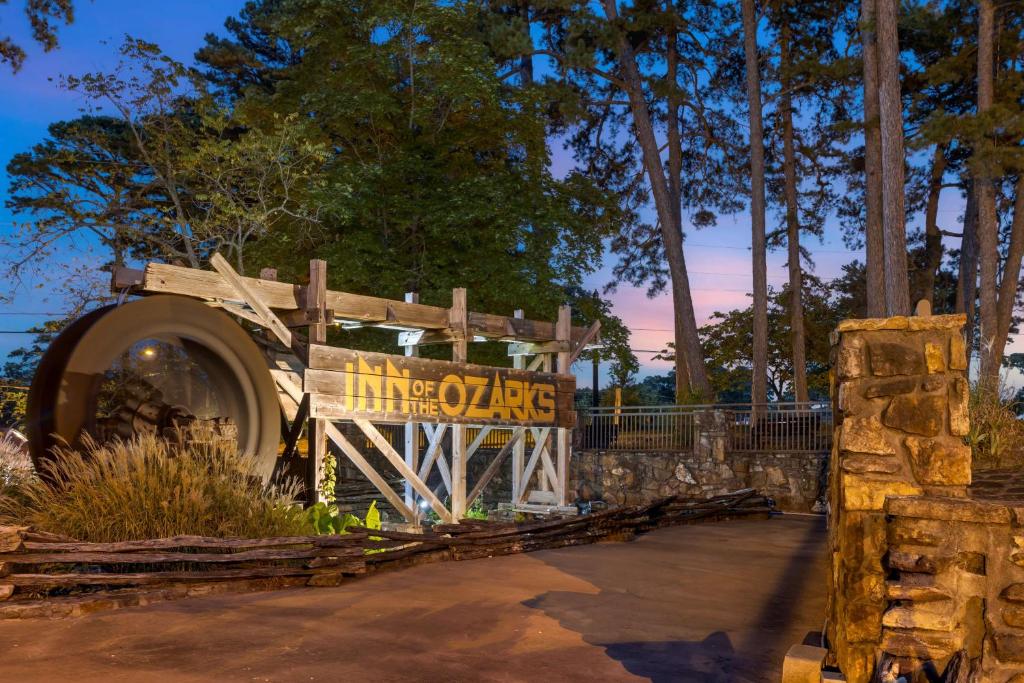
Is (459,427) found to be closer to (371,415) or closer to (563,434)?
(371,415)

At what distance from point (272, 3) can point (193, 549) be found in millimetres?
28974

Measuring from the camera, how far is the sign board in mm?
11570

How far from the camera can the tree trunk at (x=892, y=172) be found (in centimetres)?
1900

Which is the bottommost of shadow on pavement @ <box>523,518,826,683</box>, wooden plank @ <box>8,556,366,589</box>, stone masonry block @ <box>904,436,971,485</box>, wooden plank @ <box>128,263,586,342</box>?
shadow on pavement @ <box>523,518,826,683</box>

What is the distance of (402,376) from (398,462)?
3.86 ft

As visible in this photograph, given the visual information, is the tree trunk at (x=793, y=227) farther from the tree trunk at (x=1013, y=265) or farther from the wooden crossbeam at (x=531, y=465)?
the wooden crossbeam at (x=531, y=465)

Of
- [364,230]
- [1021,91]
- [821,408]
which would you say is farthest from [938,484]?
[1021,91]

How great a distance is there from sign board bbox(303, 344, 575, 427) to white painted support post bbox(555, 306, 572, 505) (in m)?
0.26

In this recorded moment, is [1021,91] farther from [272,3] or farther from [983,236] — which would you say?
[272,3]

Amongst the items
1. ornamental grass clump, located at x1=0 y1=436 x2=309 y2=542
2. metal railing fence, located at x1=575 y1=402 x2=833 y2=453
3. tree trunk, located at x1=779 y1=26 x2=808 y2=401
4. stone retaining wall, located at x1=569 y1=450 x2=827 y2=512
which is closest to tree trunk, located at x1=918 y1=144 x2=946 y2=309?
tree trunk, located at x1=779 y1=26 x2=808 y2=401

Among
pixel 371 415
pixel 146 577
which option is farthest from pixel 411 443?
pixel 146 577

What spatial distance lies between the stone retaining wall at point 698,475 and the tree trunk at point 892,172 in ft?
12.8

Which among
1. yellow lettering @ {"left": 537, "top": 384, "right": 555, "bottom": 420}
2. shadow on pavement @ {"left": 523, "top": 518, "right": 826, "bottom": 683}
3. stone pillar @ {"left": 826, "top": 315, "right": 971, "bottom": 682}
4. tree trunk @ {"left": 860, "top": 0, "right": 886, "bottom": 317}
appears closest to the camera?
stone pillar @ {"left": 826, "top": 315, "right": 971, "bottom": 682}

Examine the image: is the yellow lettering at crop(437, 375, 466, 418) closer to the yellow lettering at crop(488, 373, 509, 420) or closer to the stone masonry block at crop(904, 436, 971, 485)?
the yellow lettering at crop(488, 373, 509, 420)
